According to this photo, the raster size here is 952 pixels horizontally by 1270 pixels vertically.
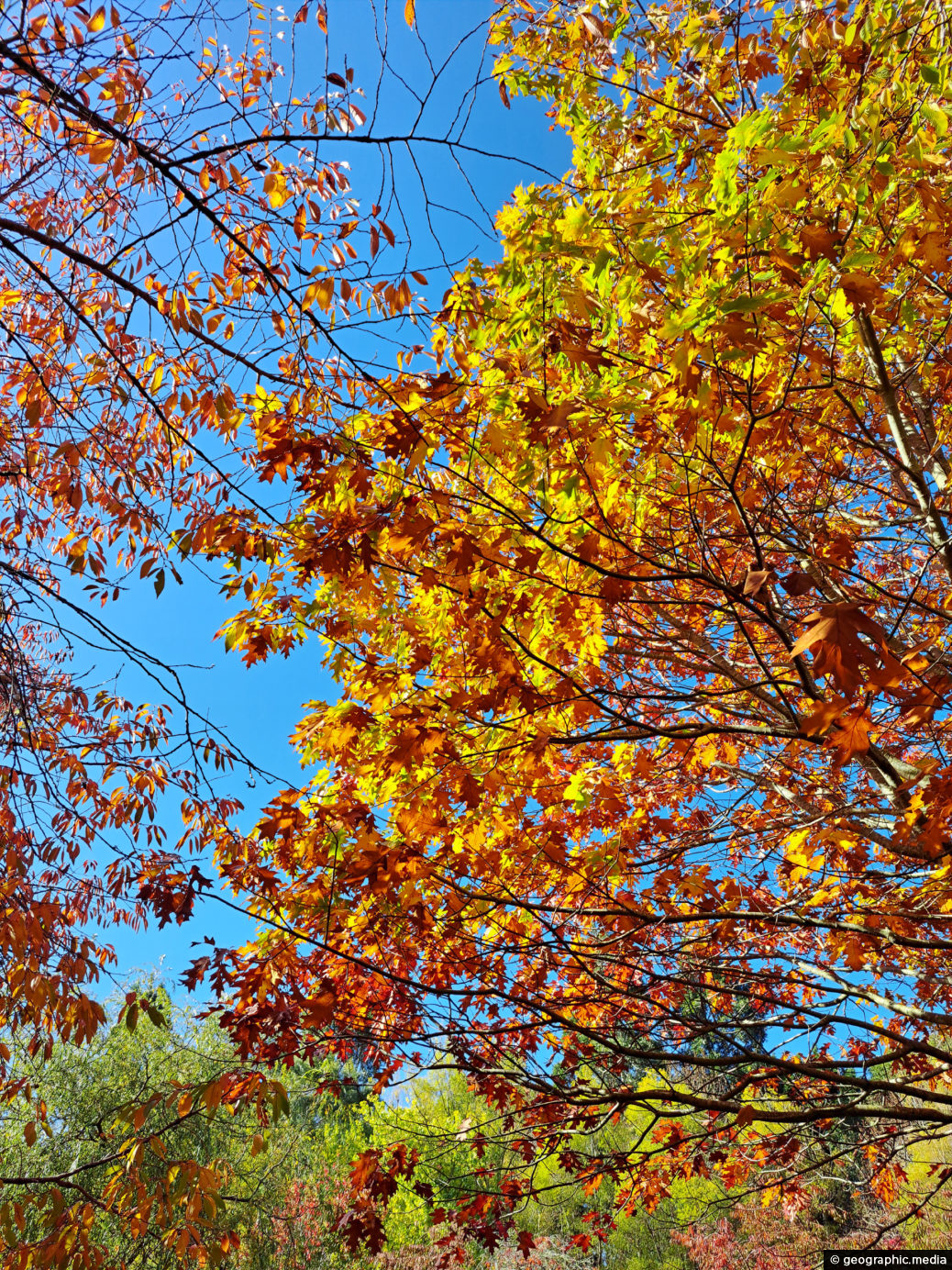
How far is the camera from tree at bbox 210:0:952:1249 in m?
2.35

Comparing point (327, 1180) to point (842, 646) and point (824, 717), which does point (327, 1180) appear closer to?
point (824, 717)

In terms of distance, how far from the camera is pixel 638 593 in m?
3.35

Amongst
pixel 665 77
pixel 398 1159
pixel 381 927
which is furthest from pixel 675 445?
pixel 398 1159

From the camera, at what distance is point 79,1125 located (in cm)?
1038

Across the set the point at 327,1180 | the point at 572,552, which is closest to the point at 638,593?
the point at 572,552

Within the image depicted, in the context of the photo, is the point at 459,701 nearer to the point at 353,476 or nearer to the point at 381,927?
the point at 353,476

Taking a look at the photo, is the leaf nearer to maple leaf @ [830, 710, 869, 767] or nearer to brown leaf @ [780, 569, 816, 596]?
maple leaf @ [830, 710, 869, 767]

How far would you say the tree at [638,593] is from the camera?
2.35 meters

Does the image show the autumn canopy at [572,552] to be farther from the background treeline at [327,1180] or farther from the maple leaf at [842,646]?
the background treeline at [327,1180]

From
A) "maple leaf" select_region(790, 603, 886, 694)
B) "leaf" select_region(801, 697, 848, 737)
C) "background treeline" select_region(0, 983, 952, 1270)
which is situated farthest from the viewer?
"background treeline" select_region(0, 983, 952, 1270)

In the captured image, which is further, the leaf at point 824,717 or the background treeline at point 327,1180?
the background treeline at point 327,1180

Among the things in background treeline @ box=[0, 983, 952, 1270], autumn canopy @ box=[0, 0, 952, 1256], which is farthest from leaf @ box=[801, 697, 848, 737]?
background treeline @ box=[0, 983, 952, 1270]

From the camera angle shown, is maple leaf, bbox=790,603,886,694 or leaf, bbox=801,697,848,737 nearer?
maple leaf, bbox=790,603,886,694

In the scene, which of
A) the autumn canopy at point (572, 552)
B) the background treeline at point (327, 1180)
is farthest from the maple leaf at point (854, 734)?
the background treeline at point (327, 1180)
